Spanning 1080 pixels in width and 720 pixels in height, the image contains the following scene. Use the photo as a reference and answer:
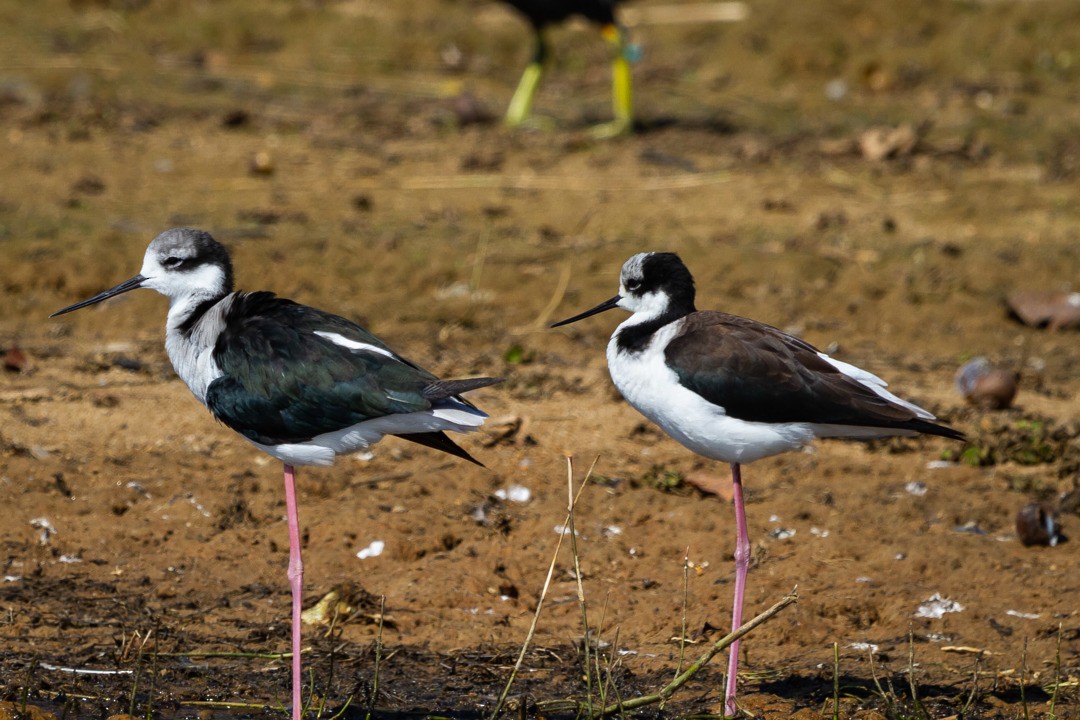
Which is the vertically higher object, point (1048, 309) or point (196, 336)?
point (196, 336)

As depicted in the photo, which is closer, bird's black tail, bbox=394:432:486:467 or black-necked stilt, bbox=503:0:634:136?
bird's black tail, bbox=394:432:486:467

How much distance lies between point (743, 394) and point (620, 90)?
6.76 meters

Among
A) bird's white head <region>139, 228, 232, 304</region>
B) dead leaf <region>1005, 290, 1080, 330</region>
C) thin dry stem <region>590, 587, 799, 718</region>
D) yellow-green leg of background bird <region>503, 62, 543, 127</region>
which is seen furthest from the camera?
yellow-green leg of background bird <region>503, 62, 543, 127</region>

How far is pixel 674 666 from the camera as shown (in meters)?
4.71

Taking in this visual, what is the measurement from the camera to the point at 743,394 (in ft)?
14.6

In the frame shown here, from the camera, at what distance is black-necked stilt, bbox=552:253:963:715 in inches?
174

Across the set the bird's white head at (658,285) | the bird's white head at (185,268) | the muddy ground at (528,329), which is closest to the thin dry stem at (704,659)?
the muddy ground at (528,329)

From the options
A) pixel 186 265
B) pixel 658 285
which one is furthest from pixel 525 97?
pixel 186 265

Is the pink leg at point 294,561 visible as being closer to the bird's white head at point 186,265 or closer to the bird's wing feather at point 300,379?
the bird's wing feather at point 300,379

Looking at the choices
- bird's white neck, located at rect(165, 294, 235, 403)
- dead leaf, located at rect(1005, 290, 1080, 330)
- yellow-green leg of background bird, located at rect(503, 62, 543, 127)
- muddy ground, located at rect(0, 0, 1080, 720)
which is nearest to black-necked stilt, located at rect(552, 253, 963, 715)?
muddy ground, located at rect(0, 0, 1080, 720)

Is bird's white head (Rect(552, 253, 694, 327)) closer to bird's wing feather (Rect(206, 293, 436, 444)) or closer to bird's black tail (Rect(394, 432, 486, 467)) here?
bird's black tail (Rect(394, 432, 486, 467))

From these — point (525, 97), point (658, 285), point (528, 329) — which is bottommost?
point (528, 329)

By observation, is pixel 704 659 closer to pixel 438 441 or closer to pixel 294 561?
pixel 438 441

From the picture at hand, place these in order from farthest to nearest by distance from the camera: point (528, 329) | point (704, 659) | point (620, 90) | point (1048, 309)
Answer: point (620, 90) → point (1048, 309) → point (528, 329) → point (704, 659)
